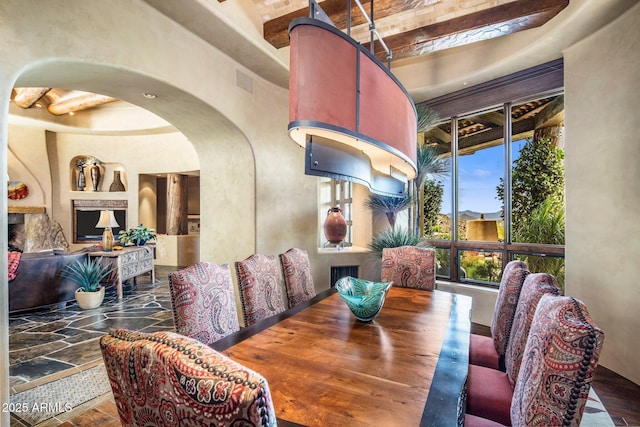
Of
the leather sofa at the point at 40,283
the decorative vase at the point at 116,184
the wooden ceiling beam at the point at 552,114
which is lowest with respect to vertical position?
the leather sofa at the point at 40,283

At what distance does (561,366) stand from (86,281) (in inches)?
213

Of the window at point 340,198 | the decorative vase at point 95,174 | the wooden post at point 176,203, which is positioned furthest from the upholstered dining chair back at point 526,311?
the decorative vase at point 95,174

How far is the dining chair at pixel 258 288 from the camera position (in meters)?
2.01

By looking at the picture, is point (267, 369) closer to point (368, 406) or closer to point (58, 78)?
point (368, 406)

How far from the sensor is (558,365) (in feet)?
2.63

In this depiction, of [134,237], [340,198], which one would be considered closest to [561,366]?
[340,198]

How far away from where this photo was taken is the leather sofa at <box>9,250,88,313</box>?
4.07m

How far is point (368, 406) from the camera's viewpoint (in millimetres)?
933

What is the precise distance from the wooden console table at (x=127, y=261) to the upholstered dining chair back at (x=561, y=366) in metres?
5.58

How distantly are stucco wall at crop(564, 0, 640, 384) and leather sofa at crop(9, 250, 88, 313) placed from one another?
250 inches

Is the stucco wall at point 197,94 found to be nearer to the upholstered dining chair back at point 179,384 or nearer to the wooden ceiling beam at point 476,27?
the wooden ceiling beam at point 476,27

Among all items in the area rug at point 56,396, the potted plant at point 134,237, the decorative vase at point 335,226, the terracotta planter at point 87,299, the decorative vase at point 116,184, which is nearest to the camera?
the area rug at point 56,396

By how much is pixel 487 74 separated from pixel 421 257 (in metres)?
2.42

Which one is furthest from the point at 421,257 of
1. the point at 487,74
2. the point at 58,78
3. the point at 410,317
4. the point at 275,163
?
the point at 58,78
